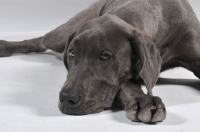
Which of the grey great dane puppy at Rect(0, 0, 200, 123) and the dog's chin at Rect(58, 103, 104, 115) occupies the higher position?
the grey great dane puppy at Rect(0, 0, 200, 123)

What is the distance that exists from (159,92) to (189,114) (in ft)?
2.05

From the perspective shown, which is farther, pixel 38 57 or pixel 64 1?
pixel 64 1

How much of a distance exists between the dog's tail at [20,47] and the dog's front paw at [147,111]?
8.35 feet

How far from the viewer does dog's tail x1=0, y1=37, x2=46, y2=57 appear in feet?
17.4

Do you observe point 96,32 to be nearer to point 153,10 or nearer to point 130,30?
point 130,30

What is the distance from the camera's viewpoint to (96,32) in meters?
3.27

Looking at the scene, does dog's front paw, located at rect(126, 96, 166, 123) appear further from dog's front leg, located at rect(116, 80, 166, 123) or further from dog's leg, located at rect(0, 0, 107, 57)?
dog's leg, located at rect(0, 0, 107, 57)

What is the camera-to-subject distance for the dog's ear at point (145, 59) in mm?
3262

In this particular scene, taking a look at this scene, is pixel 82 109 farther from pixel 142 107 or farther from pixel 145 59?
pixel 145 59

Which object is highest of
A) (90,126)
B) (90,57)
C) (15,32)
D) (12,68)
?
(90,57)

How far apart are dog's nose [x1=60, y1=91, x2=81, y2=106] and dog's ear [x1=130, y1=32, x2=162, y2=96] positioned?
468mm

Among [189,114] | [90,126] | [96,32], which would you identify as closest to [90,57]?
[96,32]

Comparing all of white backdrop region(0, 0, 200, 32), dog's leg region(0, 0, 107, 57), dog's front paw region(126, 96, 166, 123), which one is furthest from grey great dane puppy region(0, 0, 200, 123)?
white backdrop region(0, 0, 200, 32)

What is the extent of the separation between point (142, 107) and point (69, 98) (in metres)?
0.46
